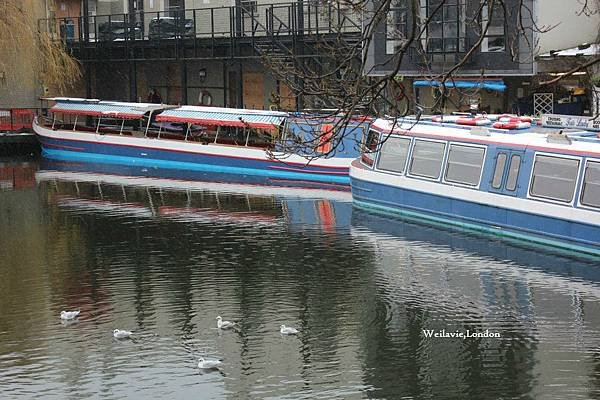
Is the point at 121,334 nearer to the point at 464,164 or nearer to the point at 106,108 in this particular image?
the point at 464,164

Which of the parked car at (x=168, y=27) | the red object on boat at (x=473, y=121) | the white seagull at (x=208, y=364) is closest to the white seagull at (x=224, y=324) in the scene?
the white seagull at (x=208, y=364)

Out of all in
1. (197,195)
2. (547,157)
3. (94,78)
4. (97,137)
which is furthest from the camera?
(94,78)

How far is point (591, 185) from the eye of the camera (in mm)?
19391

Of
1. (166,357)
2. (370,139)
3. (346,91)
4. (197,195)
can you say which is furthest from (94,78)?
(346,91)

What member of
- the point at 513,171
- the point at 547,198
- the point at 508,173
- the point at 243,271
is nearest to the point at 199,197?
the point at 508,173

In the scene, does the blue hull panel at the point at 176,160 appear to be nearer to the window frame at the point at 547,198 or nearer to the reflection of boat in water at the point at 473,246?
the reflection of boat in water at the point at 473,246

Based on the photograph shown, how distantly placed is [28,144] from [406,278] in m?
22.9

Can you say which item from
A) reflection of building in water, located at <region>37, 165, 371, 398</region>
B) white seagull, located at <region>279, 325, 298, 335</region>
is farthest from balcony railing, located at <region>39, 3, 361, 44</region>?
white seagull, located at <region>279, 325, 298, 335</region>

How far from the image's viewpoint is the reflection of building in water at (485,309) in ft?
42.3

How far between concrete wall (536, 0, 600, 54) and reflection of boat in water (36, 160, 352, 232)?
21.6 ft

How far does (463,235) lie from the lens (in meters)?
21.1

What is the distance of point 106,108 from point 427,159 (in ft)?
51.0

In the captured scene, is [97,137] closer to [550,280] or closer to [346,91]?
[550,280]

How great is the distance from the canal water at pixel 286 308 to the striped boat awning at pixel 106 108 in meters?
10.7
